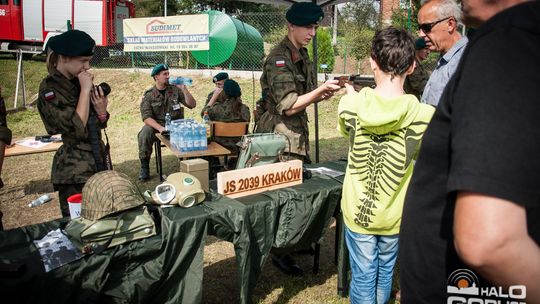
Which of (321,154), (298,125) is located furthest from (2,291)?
(321,154)

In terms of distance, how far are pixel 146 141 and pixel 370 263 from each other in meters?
4.61

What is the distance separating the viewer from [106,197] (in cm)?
178

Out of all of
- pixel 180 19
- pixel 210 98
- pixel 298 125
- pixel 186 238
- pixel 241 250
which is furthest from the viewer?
pixel 180 19

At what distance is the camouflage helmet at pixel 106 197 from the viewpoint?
69.7 inches

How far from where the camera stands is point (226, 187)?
7.59ft

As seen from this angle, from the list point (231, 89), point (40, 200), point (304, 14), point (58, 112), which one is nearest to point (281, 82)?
point (304, 14)

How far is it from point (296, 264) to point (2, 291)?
2.20 metres

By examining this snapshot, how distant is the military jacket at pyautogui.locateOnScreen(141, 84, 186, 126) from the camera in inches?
226

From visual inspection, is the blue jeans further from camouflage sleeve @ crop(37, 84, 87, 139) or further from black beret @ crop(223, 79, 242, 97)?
black beret @ crop(223, 79, 242, 97)

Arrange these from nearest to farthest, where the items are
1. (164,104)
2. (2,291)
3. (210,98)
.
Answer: (2,291) → (164,104) → (210,98)

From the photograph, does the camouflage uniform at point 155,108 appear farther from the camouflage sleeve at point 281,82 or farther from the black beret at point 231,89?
the camouflage sleeve at point 281,82

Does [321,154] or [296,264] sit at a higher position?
[321,154]

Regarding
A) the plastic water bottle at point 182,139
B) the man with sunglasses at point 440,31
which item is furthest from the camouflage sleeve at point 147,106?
the man with sunglasses at point 440,31

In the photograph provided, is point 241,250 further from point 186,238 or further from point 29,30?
point 29,30
